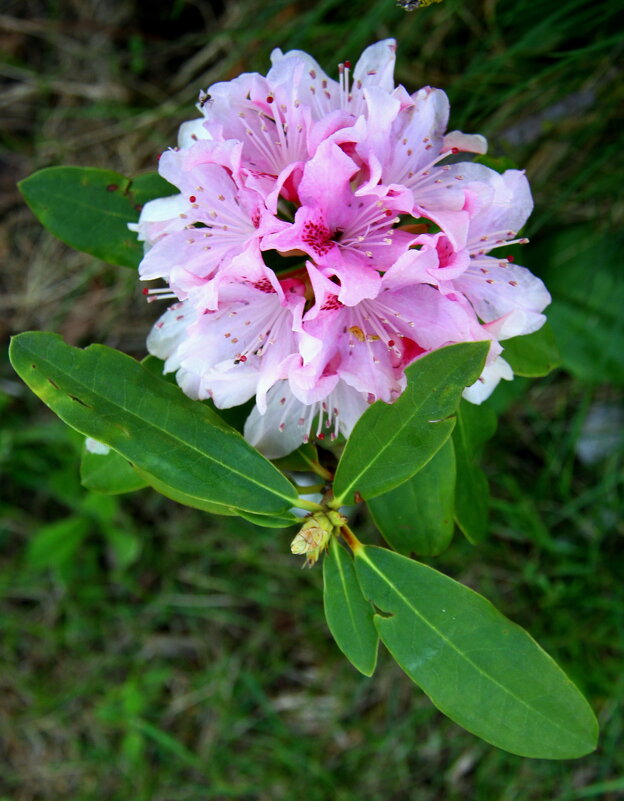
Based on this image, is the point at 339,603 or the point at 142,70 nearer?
the point at 339,603

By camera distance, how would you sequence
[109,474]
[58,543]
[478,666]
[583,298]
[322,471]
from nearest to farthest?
[478,666] < [322,471] < [109,474] < [583,298] < [58,543]

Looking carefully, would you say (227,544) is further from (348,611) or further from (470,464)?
(348,611)

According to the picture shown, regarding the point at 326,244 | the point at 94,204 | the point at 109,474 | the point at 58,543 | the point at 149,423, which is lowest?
the point at 58,543

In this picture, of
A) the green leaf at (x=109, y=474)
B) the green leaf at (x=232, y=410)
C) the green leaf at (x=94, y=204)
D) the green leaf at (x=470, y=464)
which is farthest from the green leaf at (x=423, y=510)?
the green leaf at (x=94, y=204)

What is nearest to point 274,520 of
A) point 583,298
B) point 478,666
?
point 478,666

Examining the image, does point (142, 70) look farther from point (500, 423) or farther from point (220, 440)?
point (220, 440)

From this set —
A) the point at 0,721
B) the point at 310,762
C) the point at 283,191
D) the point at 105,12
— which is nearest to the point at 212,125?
the point at 283,191

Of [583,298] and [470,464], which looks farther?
[583,298]
